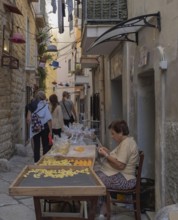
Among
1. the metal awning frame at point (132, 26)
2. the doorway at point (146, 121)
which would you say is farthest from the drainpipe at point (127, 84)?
the doorway at point (146, 121)

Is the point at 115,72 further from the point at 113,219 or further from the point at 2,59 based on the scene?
the point at 113,219

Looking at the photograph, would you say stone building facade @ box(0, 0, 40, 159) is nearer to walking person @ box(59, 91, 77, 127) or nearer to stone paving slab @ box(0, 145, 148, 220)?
walking person @ box(59, 91, 77, 127)

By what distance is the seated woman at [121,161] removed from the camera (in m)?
5.18

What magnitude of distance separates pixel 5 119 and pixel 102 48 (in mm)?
3100

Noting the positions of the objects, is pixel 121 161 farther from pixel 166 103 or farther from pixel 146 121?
pixel 146 121

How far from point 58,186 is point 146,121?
11.6 feet

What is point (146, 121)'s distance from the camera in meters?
7.05

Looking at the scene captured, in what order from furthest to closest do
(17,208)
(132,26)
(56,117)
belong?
(56,117) < (132,26) < (17,208)

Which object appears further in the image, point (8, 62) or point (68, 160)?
point (8, 62)

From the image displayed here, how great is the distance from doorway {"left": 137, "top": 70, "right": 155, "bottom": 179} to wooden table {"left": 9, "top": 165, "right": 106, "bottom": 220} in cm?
243

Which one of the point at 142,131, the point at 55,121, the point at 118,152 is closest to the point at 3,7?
the point at 55,121

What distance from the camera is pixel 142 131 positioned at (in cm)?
697

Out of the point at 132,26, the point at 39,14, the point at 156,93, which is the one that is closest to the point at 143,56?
the point at 132,26

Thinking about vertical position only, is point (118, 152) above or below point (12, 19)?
below
